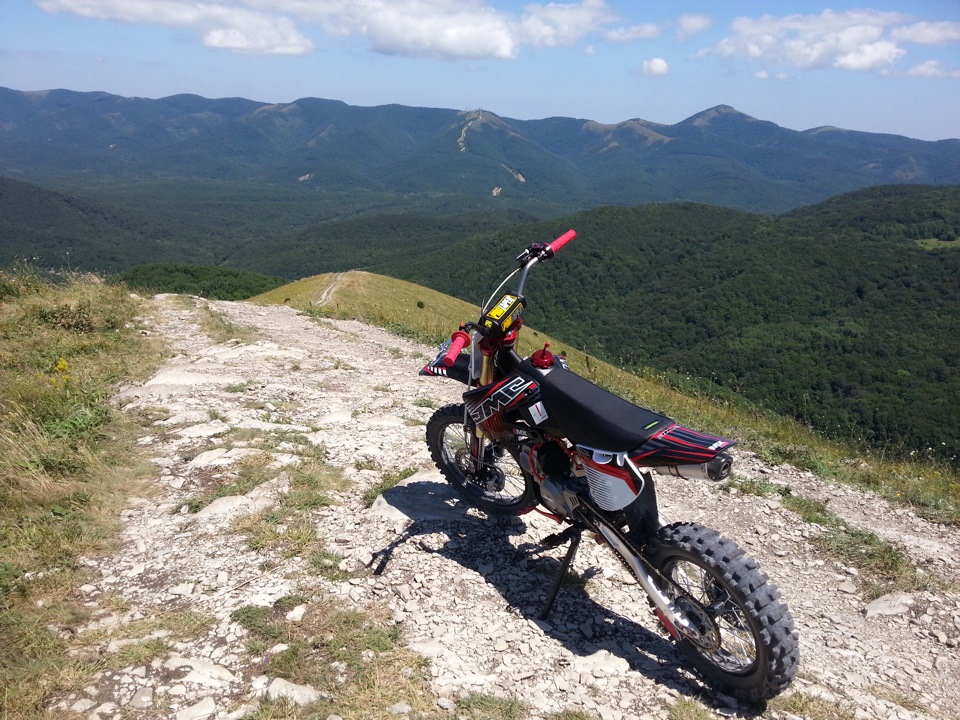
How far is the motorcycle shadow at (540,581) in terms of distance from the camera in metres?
3.81

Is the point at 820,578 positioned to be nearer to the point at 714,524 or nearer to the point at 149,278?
the point at 714,524

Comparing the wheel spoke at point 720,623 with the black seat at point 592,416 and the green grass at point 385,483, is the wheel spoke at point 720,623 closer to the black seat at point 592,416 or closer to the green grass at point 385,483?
the black seat at point 592,416

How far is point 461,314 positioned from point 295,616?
32674 millimetres

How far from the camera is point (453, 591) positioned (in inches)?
167

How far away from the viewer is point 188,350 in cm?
1007

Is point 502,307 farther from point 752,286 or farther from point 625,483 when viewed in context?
point 752,286

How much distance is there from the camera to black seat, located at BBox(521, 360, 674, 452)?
374 cm

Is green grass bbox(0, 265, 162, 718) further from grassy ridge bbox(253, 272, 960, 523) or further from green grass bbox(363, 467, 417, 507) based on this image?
grassy ridge bbox(253, 272, 960, 523)

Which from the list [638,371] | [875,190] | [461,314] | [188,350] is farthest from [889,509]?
[875,190]

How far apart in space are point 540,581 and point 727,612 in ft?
4.61

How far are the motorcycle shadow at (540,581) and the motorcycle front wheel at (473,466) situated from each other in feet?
0.53

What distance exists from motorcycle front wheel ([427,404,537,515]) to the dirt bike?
0.12m

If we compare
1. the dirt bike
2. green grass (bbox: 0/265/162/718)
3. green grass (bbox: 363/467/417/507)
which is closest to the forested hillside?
green grass (bbox: 0/265/162/718)

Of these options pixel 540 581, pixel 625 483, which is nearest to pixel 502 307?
pixel 625 483
